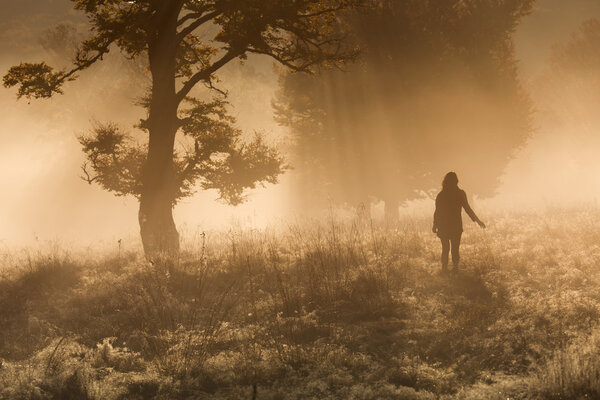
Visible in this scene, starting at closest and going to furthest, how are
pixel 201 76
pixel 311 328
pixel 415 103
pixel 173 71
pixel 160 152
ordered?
pixel 311 328 < pixel 160 152 < pixel 173 71 < pixel 201 76 < pixel 415 103

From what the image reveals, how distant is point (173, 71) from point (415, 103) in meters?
10.2

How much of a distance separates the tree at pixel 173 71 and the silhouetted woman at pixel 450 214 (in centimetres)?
397

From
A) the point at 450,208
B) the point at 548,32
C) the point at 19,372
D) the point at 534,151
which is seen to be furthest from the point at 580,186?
the point at 548,32

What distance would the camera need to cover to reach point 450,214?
1036cm

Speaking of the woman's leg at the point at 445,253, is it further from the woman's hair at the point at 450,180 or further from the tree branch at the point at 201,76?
the tree branch at the point at 201,76

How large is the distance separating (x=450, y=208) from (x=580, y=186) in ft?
143

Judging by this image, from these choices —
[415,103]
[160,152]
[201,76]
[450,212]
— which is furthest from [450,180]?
[415,103]

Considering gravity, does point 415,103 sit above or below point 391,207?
above

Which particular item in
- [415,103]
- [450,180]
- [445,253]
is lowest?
[445,253]

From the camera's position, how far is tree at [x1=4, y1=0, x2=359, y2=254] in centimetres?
1130

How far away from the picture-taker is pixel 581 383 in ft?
14.9

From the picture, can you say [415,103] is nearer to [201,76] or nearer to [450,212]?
[201,76]

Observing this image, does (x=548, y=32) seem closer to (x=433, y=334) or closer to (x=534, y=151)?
(x=534, y=151)

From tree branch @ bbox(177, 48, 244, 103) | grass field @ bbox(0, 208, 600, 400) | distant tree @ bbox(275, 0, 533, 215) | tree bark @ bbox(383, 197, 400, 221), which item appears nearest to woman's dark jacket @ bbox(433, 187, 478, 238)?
grass field @ bbox(0, 208, 600, 400)
